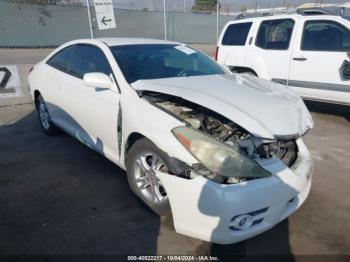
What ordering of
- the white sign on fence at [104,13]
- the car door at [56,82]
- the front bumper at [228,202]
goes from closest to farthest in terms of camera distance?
the front bumper at [228,202] → the car door at [56,82] → the white sign on fence at [104,13]

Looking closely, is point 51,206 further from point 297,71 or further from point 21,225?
point 297,71

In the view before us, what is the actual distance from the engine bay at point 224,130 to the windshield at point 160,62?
0.47 meters

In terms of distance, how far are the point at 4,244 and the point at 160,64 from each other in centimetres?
238

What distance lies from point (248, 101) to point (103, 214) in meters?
1.73

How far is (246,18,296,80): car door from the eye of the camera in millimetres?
6371

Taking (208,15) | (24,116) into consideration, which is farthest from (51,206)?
(208,15)

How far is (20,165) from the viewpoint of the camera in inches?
166

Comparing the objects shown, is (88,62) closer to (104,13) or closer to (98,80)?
(98,80)

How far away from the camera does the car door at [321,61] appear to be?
5.64m

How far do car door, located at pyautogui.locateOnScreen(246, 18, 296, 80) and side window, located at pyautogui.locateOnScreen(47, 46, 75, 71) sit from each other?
3898 mm

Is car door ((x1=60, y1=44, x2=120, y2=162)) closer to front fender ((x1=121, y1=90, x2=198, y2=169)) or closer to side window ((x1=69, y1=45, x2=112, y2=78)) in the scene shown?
side window ((x1=69, y1=45, x2=112, y2=78))

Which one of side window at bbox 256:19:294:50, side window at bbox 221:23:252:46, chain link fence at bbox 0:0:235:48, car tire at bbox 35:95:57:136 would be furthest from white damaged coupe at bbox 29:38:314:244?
chain link fence at bbox 0:0:235:48

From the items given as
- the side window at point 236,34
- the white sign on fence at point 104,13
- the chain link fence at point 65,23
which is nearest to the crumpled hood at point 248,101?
the side window at point 236,34

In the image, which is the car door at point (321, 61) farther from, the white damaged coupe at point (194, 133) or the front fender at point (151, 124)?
the front fender at point (151, 124)
